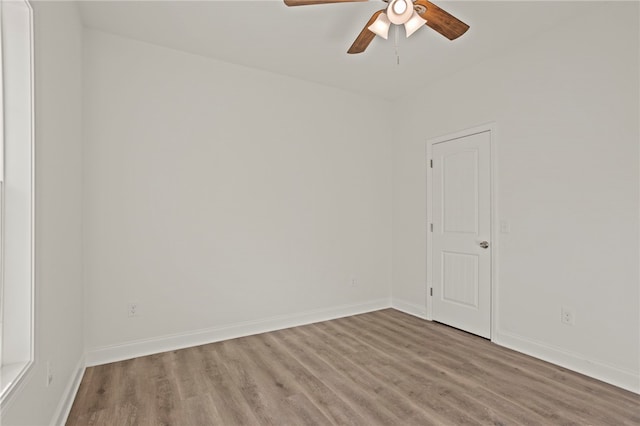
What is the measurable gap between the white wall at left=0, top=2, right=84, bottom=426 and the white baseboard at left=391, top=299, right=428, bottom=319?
345 cm

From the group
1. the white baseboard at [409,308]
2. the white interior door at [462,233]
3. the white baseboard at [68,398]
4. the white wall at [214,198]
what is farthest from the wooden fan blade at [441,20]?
the white baseboard at [68,398]

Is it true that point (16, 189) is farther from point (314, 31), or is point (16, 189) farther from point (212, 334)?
point (314, 31)

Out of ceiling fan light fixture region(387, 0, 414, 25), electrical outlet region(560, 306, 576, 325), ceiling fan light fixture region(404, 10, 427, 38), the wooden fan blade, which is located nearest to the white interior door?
electrical outlet region(560, 306, 576, 325)

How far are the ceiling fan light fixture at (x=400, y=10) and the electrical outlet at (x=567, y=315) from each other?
2.60 metres

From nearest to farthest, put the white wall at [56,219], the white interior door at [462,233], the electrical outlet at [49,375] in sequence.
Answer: the white wall at [56,219], the electrical outlet at [49,375], the white interior door at [462,233]

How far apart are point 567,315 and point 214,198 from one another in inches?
131

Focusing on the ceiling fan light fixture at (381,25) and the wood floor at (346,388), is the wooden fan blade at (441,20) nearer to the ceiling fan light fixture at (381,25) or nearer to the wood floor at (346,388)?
the ceiling fan light fixture at (381,25)

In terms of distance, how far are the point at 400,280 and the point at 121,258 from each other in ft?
10.7

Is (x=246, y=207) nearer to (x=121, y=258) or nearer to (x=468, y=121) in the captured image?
(x=121, y=258)

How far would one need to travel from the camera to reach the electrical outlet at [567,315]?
2.74 metres

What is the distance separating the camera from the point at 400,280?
14.7 feet

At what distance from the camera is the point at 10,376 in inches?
55.0

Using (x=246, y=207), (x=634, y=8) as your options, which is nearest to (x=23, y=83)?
(x=246, y=207)

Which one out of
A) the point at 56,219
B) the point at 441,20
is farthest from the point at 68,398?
the point at 441,20
